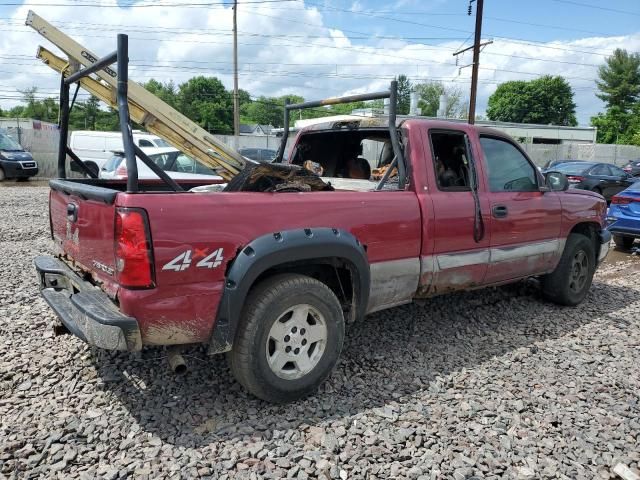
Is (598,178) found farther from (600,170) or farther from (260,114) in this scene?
(260,114)

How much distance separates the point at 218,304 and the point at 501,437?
1.84 m

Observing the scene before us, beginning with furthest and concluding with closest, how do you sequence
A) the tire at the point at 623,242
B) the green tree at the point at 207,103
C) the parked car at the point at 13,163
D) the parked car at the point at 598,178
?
the green tree at the point at 207,103 < the parked car at the point at 13,163 < the parked car at the point at 598,178 < the tire at the point at 623,242

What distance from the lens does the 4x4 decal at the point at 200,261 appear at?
268 cm

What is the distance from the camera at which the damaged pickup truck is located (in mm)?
2684

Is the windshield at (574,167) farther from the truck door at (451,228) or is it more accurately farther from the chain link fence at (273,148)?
the truck door at (451,228)

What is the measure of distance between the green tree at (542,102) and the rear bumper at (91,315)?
86489mm

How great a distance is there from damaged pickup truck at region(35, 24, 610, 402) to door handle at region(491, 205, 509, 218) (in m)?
0.01

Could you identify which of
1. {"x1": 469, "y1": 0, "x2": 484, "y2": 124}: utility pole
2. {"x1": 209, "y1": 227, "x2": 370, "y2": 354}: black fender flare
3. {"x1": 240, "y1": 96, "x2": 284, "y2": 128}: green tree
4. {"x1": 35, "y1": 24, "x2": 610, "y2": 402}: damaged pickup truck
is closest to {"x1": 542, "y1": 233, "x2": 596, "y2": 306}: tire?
{"x1": 35, "y1": 24, "x2": 610, "y2": 402}: damaged pickup truck

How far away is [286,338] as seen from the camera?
10.4ft

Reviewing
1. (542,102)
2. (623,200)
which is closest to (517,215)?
(623,200)

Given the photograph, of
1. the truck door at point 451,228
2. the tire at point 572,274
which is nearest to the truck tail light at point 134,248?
the truck door at point 451,228

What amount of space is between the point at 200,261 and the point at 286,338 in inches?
31.0

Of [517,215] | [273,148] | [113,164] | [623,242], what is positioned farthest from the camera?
[273,148]

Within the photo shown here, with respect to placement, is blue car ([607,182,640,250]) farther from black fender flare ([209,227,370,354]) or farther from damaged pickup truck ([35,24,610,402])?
black fender flare ([209,227,370,354])
